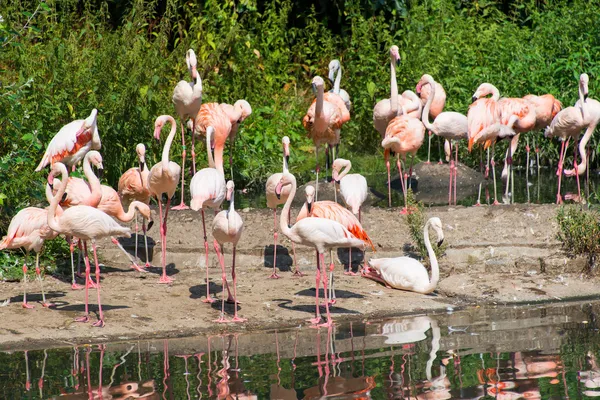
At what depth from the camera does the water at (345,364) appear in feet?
16.6

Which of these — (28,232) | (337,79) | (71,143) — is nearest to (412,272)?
(28,232)

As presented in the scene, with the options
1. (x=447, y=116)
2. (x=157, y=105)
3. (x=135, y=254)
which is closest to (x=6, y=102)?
(x=135, y=254)

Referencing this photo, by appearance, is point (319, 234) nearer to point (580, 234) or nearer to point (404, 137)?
point (580, 234)

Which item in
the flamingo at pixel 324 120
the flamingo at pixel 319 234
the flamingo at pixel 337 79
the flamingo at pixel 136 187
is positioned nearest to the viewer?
the flamingo at pixel 319 234

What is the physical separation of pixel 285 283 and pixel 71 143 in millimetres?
2266

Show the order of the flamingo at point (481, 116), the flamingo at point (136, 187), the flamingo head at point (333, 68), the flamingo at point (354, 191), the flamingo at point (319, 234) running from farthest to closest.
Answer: the flamingo head at point (333, 68)
the flamingo at point (481, 116)
the flamingo at point (136, 187)
the flamingo at point (354, 191)
the flamingo at point (319, 234)

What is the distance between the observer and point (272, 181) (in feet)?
28.0

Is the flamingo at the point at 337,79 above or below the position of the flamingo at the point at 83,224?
above

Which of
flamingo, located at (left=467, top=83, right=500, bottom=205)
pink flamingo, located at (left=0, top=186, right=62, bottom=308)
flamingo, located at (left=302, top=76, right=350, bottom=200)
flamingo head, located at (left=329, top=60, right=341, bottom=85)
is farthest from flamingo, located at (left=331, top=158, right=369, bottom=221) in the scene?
flamingo head, located at (left=329, top=60, right=341, bottom=85)

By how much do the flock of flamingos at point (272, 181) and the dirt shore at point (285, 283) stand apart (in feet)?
0.57

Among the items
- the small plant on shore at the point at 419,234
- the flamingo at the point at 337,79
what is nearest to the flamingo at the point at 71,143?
the small plant on shore at the point at 419,234

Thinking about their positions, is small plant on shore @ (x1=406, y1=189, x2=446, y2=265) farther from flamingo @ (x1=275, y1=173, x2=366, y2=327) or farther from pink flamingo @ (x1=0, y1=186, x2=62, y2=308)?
pink flamingo @ (x1=0, y1=186, x2=62, y2=308)

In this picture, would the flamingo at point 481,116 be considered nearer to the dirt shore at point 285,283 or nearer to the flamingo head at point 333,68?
the dirt shore at point 285,283

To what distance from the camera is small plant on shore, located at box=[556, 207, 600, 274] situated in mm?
8188
